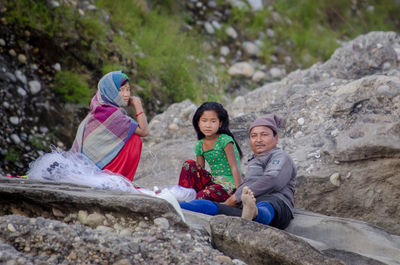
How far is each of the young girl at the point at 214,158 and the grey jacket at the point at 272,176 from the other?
0.95 feet

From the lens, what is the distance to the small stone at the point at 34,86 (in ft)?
21.7

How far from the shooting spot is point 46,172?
3.91m

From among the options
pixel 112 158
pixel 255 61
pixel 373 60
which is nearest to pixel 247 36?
pixel 255 61

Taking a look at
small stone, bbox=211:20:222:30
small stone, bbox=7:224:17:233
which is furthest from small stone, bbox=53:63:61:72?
small stone, bbox=7:224:17:233

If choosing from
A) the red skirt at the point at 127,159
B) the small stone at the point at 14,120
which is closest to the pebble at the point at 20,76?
the small stone at the point at 14,120

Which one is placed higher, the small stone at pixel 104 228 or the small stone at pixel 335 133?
the small stone at pixel 335 133

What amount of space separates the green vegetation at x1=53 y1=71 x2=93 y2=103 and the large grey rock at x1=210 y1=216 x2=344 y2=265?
4.38m

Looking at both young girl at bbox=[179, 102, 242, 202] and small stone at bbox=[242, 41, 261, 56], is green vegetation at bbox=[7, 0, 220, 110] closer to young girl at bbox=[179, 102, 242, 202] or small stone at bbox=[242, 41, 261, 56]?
small stone at bbox=[242, 41, 261, 56]

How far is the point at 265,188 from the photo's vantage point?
3744 millimetres

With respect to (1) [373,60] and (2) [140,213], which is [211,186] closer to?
(2) [140,213]

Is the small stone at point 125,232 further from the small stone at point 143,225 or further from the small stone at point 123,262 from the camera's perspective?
the small stone at point 123,262

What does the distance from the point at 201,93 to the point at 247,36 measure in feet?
7.51

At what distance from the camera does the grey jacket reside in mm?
3750

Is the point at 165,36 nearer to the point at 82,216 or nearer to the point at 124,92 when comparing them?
the point at 124,92
